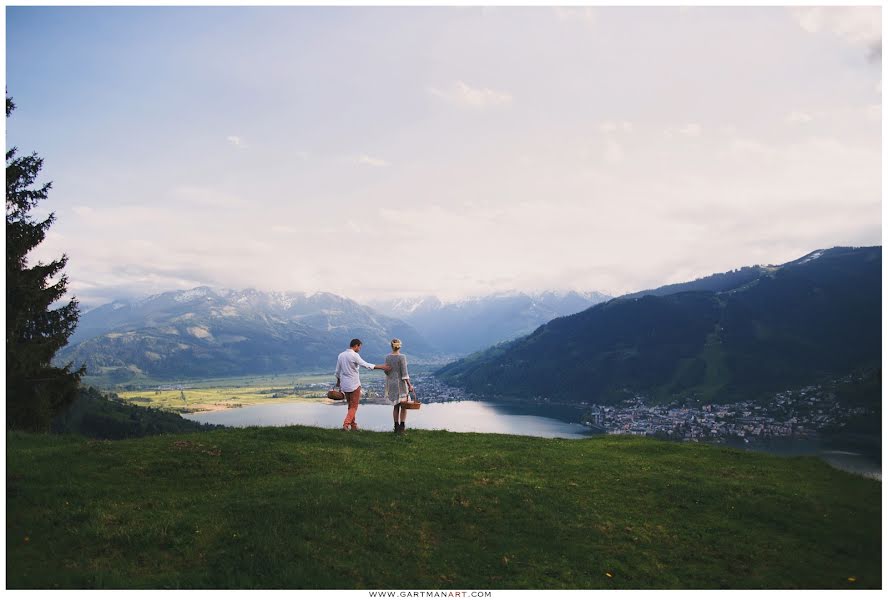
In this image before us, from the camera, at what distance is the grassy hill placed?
1226cm

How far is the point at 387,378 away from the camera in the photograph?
25234mm

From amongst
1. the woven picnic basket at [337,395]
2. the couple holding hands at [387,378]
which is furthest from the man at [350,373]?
the woven picnic basket at [337,395]

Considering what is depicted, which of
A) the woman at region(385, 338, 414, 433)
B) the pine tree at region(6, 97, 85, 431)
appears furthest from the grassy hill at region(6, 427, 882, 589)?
the pine tree at region(6, 97, 85, 431)

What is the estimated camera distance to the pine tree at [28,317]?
30.6 meters

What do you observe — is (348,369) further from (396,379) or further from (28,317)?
(28,317)

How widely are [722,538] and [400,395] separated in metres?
14.6

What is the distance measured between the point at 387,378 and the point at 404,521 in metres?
10.9

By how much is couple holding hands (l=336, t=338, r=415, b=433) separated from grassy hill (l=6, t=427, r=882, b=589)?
3243 millimetres

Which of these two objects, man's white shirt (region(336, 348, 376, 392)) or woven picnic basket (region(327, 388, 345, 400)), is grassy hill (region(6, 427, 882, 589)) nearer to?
woven picnic basket (region(327, 388, 345, 400))

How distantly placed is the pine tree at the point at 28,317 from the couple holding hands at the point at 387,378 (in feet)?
62.0

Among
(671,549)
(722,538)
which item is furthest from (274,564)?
(722,538)

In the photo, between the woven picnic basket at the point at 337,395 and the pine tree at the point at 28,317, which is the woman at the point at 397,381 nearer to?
the woven picnic basket at the point at 337,395

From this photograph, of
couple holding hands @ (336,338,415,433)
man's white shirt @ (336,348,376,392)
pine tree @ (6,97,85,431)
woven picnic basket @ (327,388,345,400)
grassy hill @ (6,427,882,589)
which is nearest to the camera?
grassy hill @ (6,427,882,589)

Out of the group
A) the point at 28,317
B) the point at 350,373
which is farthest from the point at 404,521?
the point at 28,317
